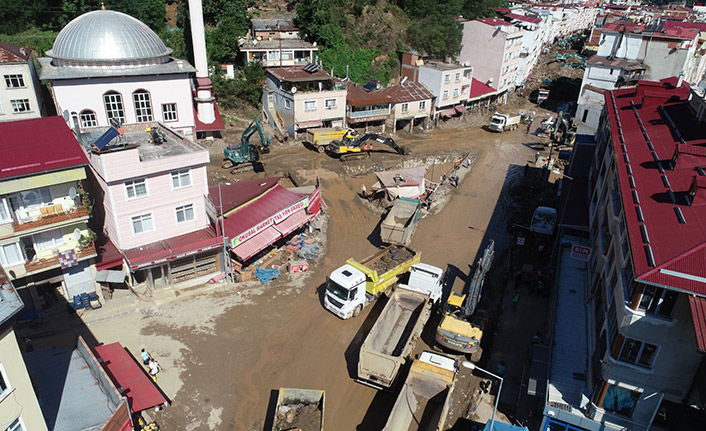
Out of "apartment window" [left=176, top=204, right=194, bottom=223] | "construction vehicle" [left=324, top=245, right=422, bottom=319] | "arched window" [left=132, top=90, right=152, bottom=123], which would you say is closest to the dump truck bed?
"construction vehicle" [left=324, top=245, right=422, bottom=319]

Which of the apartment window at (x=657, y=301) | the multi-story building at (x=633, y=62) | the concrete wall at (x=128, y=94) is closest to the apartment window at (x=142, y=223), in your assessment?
the concrete wall at (x=128, y=94)

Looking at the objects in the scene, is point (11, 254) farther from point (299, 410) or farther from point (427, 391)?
point (427, 391)

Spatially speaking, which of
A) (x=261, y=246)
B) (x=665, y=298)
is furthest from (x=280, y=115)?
(x=665, y=298)

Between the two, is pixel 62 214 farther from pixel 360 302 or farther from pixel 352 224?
pixel 352 224

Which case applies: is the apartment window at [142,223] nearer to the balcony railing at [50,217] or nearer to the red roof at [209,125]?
the balcony railing at [50,217]

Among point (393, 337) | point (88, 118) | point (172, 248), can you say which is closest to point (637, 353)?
point (393, 337)

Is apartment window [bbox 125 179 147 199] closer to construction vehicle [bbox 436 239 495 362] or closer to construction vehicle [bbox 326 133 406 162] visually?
construction vehicle [bbox 436 239 495 362]
